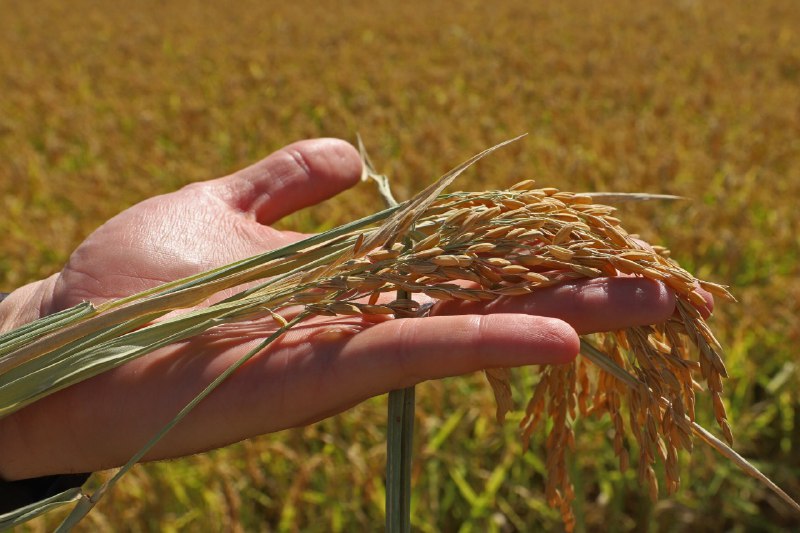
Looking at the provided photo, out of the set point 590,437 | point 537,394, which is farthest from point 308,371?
point 590,437

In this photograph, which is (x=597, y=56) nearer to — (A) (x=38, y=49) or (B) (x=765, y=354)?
(B) (x=765, y=354)

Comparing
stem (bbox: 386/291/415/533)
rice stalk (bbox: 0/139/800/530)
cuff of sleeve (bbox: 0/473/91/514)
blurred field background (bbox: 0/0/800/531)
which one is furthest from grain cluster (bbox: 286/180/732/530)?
blurred field background (bbox: 0/0/800/531)

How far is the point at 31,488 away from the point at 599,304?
1.31 m

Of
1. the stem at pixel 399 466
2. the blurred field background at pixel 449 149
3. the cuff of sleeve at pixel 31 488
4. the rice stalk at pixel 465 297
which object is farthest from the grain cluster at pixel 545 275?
the blurred field background at pixel 449 149

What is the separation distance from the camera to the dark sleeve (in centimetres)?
166

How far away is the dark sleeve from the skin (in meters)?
0.04

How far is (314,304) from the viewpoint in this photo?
138 centimetres

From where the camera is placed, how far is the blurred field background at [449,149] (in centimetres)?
274

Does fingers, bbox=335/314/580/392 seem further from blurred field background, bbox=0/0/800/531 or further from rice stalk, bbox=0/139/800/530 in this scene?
blurred field background, bbox=0/0/800/531

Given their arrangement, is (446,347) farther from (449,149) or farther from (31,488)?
(449,149)

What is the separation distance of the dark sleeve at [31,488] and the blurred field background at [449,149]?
826 millimetres

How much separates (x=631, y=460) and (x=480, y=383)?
635mm

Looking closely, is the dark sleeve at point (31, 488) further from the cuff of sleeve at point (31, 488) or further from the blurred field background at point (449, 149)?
the blurred field background at point (449, 149)

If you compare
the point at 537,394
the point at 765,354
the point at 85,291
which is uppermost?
the point at 85,291
